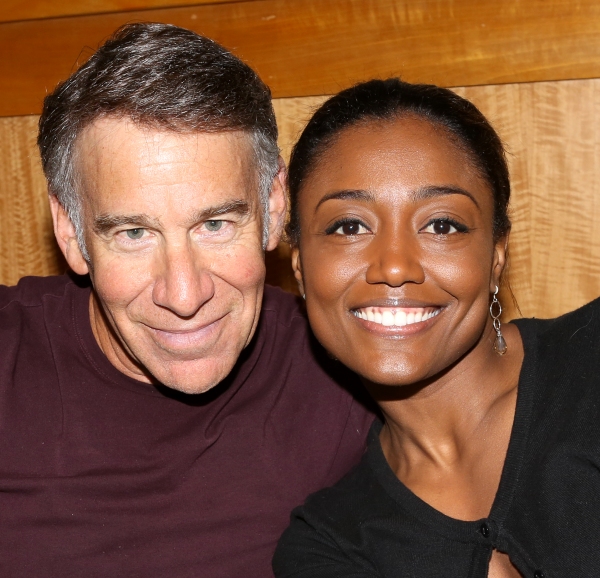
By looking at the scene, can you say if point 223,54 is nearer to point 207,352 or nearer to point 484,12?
point 207,352

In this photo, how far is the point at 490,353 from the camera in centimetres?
194

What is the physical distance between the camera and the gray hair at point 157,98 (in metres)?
1.76

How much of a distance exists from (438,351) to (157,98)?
0.74 metres

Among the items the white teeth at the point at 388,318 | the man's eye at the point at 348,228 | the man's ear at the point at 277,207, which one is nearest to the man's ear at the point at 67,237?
the man's ear at the point at 277,207

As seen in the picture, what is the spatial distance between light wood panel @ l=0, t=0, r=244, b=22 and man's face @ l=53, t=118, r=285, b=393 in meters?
0.76

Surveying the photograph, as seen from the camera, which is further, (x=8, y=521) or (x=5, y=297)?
(x=5, y=297)

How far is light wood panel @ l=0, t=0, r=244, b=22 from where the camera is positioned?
243 centimetres

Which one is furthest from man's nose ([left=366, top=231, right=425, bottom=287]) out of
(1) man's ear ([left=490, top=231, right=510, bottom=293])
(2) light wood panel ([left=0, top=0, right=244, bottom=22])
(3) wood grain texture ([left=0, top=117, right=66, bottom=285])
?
(3) wood grain texture ([left=0, top=117, right=66, bottom=285])

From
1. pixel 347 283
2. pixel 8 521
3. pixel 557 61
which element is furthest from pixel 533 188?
pixel 8 521

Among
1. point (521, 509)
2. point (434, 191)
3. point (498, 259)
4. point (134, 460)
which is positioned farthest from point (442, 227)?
point (134, 460)

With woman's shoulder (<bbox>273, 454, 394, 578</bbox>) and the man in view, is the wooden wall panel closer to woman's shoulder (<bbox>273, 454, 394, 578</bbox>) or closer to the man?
the man

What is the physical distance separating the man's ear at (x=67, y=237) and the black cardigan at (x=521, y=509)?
2.38 ft

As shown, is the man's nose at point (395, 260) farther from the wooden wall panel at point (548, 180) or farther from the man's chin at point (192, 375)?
the wooden wall panel at point (548, 180)

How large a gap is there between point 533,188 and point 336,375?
74 centimetres
